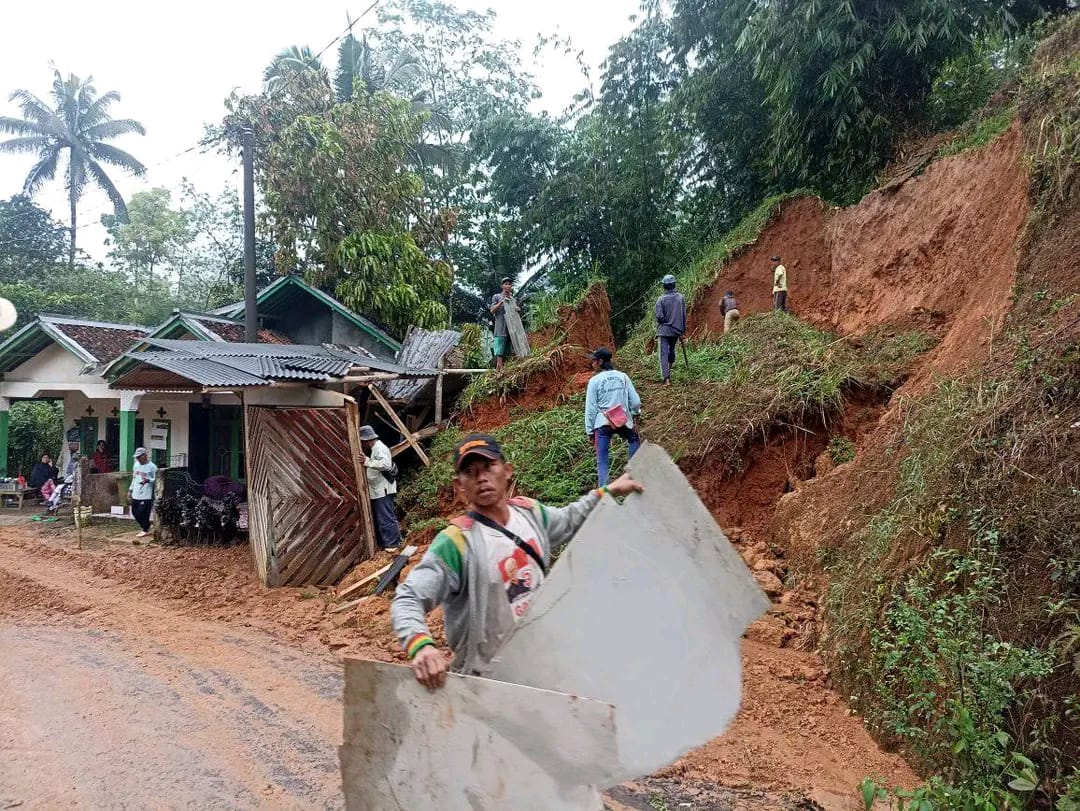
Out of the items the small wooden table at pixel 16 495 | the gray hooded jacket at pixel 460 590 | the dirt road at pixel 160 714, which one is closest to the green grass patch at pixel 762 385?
the dirt road at pixel 160 714

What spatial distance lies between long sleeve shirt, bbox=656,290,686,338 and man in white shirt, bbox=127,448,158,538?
8495 mm

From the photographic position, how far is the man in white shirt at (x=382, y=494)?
8.98 metres

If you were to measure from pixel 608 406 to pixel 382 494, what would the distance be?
11.2ft

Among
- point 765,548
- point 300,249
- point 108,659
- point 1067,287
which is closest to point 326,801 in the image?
point 108,659

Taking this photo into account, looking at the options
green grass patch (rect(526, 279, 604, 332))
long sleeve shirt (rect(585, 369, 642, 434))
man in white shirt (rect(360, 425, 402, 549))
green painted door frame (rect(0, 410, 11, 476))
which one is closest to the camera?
long sleeve shirt (rect(585, 369, 642, 434))

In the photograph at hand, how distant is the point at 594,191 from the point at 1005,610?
16.9m

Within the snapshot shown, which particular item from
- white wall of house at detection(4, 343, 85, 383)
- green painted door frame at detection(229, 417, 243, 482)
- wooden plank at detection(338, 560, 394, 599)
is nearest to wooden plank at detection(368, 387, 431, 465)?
wooden plank at detection(338, 560, 394, 599)

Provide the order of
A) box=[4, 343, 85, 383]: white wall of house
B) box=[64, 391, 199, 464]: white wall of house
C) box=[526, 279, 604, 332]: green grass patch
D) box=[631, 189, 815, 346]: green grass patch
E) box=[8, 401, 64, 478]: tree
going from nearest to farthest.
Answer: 1. box=[526, 279, 604, 332]: green grass patch
2. box=[631, 189, 815, 346]: green grass patch
3. box=[64, 391, 199, 464]: white wall of house
4. box=[4, 343, 85, 383]: white wall of house
5. box=[8, 401, 64, 478]: tree

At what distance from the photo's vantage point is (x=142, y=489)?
451 inches

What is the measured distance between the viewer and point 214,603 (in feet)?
25.2

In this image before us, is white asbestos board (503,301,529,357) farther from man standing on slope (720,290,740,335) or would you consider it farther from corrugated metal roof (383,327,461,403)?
man standing on slope (720,290,740,335)

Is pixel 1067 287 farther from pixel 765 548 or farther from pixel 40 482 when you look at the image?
pixel 40 482

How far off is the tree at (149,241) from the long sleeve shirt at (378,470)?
79.9ft

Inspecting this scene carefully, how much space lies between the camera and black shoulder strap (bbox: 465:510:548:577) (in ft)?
8.03
